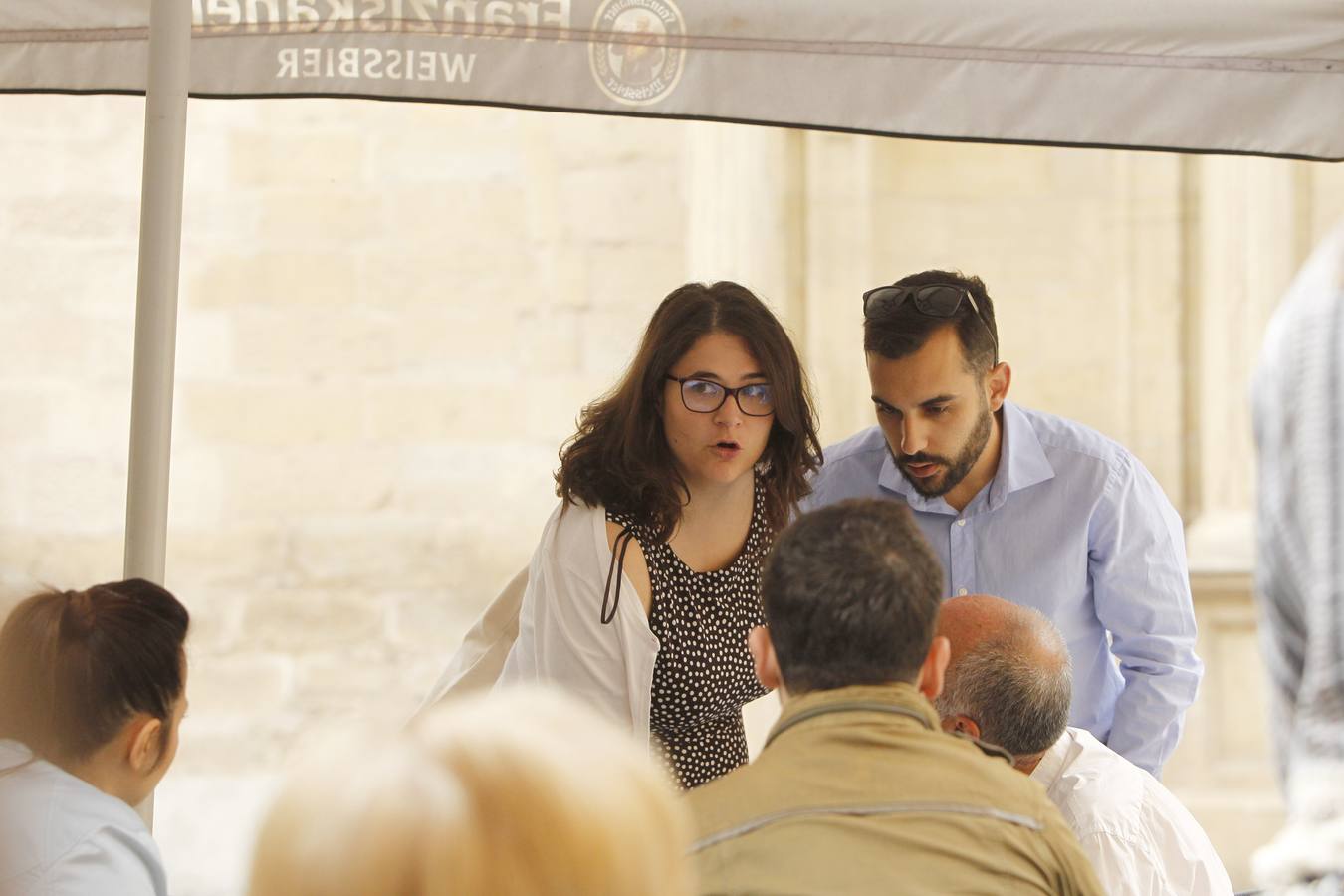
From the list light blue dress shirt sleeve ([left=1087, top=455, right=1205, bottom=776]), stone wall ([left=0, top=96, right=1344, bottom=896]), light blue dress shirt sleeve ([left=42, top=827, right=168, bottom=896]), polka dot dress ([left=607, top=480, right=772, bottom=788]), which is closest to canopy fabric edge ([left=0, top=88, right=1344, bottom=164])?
light blue dress shirt sleeve ([left=1087, top=455, right=1205, bottom=776])

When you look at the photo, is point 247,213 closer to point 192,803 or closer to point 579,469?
point 192,803

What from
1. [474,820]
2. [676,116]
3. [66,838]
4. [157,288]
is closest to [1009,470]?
[676,116]

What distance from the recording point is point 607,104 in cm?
306

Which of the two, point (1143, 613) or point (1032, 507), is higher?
point (1032, 507)

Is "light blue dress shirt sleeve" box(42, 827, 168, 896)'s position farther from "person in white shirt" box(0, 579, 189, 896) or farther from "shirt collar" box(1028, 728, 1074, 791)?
"shirt collar" box(1028, 728, 1074, 791)

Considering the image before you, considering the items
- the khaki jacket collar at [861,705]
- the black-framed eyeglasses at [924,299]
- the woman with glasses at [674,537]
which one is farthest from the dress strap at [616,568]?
the khaki jacket collar at [861,705]

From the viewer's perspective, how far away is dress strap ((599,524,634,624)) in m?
2.72

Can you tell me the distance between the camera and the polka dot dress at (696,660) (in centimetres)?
277

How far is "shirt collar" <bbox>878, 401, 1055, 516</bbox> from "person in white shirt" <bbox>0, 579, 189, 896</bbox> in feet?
4.78

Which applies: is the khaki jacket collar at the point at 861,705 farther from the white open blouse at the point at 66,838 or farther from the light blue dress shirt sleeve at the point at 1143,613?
the light blue dress shirt sleeve at the point at 1143,613

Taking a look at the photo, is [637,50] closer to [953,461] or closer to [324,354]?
[953,461]

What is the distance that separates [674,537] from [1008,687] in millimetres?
734

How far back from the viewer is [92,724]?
222cm

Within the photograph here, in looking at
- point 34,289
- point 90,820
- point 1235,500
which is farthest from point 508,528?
point 90,820
